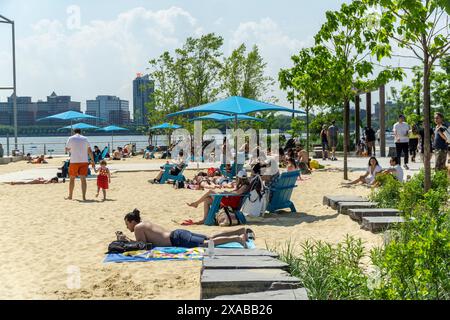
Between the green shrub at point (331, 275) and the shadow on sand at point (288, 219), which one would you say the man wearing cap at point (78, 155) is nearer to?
the shadow on sand at point (288, 219)

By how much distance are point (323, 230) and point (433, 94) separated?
33.0m

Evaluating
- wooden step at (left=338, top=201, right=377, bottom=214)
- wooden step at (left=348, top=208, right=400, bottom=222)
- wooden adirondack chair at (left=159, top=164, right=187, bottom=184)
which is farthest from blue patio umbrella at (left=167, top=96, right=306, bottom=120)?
wooden step at (left=348, top=208, right=400, bottom=222)

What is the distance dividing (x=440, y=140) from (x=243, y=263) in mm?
9830

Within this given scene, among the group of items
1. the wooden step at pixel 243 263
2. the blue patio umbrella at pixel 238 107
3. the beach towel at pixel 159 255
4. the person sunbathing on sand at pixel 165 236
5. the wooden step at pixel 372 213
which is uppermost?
the blue patio umbrella at pixel 238 107

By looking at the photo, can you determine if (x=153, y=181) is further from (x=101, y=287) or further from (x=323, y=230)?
(x=101, y=287)

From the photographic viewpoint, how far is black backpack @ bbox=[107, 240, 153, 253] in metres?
7.69

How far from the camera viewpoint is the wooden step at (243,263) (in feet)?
17.7

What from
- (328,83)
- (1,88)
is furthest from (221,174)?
(1,88)

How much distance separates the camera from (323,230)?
9133mm

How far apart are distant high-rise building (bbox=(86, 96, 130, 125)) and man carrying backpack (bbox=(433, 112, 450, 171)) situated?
63.7 m

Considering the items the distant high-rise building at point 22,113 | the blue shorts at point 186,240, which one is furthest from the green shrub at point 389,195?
the distant high-rise building at point 22,113

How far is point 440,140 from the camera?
1409cm

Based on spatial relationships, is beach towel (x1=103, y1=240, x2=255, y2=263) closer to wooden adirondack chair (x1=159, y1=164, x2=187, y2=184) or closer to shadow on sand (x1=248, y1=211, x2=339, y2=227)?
shadow on sand (x1=248, y1=211, x2=339, y2=227)

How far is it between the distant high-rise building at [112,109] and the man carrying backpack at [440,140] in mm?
63653
